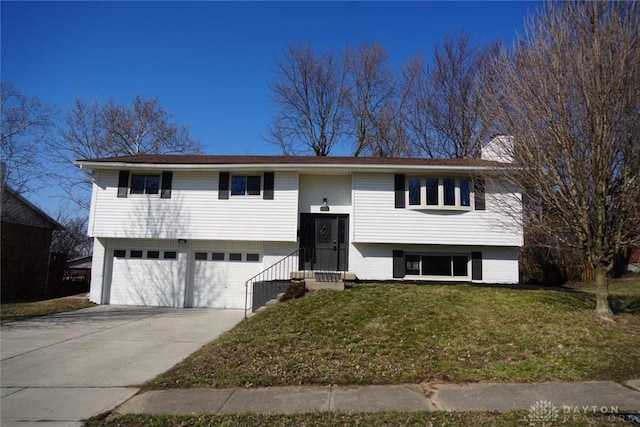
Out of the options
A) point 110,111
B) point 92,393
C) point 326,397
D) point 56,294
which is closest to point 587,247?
point 326,397

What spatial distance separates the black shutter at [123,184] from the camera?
587 inches

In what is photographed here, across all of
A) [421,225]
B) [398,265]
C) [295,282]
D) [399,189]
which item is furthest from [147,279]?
[421,225]

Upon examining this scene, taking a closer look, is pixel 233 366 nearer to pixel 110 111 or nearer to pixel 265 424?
pixel 265 424

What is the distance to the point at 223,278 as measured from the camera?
15.0 metres

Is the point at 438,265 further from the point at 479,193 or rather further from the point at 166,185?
the point at 166,185

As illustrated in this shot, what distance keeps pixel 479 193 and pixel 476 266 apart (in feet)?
8.69

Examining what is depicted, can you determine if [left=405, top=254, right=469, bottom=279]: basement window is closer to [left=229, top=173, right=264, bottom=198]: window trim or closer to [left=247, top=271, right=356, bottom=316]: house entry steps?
[left=247, top=271, right=356, bottom=316]: house entry steps

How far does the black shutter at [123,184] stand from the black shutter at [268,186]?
5.29 m

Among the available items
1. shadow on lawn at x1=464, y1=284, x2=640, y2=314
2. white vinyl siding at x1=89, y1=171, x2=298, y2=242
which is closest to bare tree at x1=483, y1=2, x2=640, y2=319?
shadow on lawn at x1=464, y1=284, x2=640, y2=314

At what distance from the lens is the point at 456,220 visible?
13680mm

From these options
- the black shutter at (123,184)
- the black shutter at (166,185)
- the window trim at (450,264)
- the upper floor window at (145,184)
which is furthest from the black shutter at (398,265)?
the black shutter at (123,184)

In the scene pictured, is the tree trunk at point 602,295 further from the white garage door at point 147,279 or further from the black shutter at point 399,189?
the white garage door at point 147,279

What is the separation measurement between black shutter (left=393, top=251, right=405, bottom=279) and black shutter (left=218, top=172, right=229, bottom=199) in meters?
6.50

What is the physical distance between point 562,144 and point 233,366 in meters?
7.95
